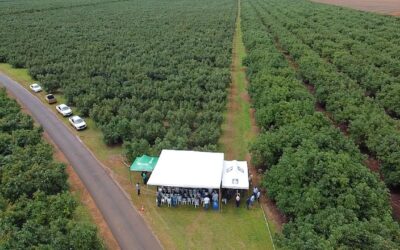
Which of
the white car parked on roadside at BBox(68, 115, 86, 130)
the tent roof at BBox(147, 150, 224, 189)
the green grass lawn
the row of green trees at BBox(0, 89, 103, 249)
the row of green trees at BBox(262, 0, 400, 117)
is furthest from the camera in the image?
the row of green trees at BBox(262, 0, 400, 117)

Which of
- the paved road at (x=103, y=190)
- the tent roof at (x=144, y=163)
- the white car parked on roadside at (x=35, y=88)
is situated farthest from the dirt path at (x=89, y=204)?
the white car parked on roadside at (x=35, y=88)

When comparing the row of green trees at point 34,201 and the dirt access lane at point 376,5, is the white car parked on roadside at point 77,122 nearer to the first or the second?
the row of green trees at point 34,201

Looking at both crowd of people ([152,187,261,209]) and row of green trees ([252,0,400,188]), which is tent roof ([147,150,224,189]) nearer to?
crowd of people ([152,187,261,209])

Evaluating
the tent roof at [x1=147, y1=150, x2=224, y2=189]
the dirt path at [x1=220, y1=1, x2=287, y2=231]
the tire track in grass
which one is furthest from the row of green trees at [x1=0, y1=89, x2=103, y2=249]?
the dirt path at [x1=220, y1=1, x2=287, y2=231]

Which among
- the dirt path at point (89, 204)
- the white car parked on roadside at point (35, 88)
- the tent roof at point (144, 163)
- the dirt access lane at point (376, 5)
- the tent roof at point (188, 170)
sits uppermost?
the tent roof at point (188, 170)

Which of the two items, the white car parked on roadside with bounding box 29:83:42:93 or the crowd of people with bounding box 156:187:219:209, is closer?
the crowd of people with bounding box 156:187:219:209

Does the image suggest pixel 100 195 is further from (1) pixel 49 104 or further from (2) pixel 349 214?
(1) pixel 49 104

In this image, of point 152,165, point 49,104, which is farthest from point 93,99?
point 152,165
